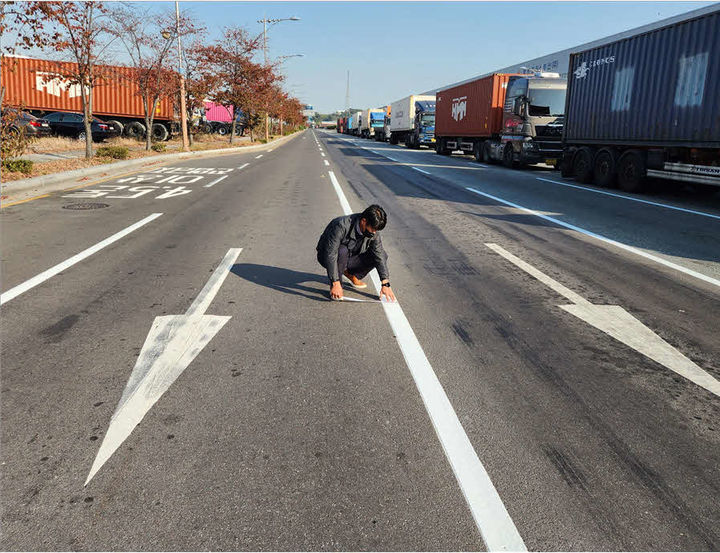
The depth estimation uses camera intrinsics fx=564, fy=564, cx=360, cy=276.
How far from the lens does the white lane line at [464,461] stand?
2393 millimetres

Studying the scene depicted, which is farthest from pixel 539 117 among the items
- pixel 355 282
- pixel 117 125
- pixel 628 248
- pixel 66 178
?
pixel 117 125

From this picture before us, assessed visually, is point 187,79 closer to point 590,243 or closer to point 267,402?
point 590,243

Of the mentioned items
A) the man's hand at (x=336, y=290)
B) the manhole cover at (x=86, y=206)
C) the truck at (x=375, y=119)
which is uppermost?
the truck at (x=375, y=119)

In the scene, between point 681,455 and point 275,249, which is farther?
point 275,249

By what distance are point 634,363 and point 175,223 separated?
25.4 feet

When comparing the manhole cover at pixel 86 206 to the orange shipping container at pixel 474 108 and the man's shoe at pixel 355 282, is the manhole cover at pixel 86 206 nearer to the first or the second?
the man's shoe at pixel 355 282

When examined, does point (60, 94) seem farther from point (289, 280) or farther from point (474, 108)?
point (289, 280)

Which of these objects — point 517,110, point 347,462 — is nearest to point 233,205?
point 347,462

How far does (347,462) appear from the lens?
2.87 meters

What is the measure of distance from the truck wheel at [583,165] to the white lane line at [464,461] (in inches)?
584

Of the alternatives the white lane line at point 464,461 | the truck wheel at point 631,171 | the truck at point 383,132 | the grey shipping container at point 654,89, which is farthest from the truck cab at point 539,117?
the truck at point 383,132

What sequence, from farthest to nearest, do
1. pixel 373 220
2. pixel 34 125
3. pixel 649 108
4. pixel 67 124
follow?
pixel 67 124
pixel 34 125
pixel 649 108
pixel 373 220

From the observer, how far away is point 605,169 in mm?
16453

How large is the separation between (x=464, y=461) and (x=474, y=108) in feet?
90.2
